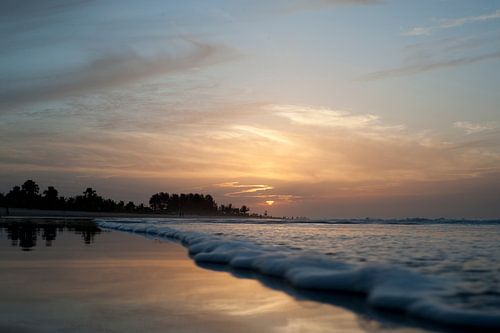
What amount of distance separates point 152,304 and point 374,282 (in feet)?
7.47

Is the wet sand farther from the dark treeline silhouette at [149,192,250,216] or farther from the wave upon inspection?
the dark treeline silhouette at [149,192,250,216]

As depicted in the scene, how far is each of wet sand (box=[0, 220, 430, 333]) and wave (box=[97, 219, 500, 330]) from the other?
0.39 metres

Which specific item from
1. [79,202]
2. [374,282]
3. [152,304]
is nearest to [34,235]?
[152,304]

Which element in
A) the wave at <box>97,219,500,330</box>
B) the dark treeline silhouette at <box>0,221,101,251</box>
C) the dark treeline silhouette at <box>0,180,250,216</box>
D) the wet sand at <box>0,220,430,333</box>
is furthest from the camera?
the dark treeline silhouette at <box>0,180,250,216</box>

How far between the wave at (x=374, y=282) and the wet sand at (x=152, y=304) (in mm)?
389

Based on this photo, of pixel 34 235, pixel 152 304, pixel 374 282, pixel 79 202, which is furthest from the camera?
pixel 79 202

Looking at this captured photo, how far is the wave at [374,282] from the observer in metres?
3.66

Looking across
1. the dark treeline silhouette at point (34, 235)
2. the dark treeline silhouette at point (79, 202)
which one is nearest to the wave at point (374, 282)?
the dark treeline silhouette at point (34, 235)

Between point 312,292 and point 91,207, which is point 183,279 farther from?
point 91,207

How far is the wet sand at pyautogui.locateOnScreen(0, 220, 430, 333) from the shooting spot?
11.4 ft

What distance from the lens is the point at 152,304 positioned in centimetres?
422

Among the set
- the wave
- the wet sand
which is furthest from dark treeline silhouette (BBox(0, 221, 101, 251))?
the wave

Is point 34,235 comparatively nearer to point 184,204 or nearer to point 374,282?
point 374,282

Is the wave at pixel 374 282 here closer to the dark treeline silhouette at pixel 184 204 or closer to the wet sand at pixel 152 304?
the wet sand at pixel 152 304
